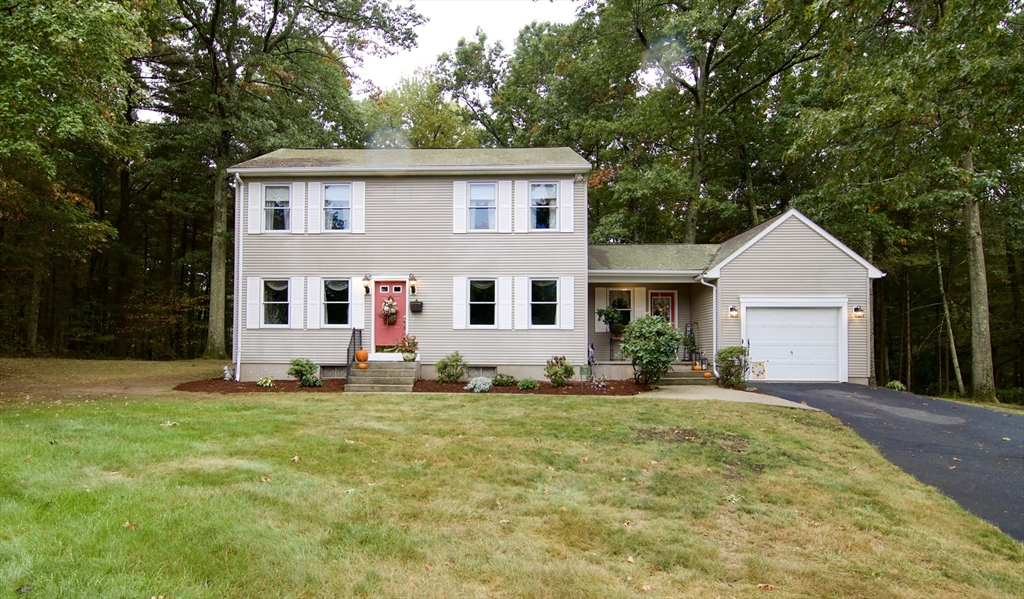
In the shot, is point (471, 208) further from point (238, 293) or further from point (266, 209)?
point (238, 293)

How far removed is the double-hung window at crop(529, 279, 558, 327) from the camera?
12922 mm

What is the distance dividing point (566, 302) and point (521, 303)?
1.18 meters

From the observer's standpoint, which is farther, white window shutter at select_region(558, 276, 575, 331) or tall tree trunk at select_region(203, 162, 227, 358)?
tall tree trunk at select_region(203, 162, 227, 358)

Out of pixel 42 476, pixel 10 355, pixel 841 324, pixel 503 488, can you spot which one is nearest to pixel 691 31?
pixel 841 324

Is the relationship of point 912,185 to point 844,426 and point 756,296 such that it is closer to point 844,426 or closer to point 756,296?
point 756,296

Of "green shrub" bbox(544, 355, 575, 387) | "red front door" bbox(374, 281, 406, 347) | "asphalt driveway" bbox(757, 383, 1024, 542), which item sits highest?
"red front door" bbox(374, 281, 406, 347)

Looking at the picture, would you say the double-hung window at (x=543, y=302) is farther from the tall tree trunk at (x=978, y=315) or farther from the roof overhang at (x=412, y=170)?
the tall tree trunk at (x=978, y=315)

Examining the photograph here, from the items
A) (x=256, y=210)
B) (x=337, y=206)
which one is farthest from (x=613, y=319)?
(x=256, y=210)

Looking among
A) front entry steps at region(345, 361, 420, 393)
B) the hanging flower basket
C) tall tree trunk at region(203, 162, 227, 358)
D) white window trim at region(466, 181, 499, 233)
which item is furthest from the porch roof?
tall tree trunk at region(203, 162, 227, 358)

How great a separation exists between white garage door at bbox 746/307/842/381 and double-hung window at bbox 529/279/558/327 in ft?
17.1

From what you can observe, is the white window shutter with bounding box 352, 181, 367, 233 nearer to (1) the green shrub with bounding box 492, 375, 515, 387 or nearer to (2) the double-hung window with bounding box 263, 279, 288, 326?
(2) the double-hung window with bounding box 263, 279, 288, 326

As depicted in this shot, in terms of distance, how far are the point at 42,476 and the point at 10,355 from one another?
1998 centimetres

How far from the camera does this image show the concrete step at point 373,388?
11094 millimetres

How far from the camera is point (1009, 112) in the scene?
8188 millimetres
